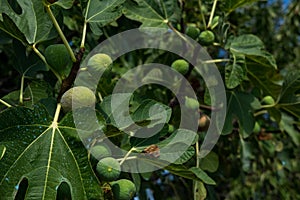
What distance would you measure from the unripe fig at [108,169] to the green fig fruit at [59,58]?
259 millimetres

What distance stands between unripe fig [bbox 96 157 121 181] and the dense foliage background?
0.03 m

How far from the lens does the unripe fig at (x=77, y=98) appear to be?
1065 mm

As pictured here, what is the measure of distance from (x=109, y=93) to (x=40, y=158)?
0.42m

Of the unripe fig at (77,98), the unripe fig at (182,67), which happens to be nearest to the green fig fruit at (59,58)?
the unripe fig at (77,98)

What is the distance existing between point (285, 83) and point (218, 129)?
11.3 inches

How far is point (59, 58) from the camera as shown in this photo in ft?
3.85

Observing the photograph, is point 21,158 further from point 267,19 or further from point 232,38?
point 267,19

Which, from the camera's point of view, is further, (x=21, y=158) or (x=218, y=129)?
(x=218, y=129)

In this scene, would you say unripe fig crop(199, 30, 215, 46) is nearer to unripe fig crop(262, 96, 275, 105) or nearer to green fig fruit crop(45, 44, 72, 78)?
unripe fig crop(262, 96, 275, 105)

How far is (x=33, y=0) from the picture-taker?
4.16 feet

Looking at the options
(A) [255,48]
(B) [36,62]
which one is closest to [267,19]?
(A) [255,48]

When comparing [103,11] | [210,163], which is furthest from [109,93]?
[210,163]

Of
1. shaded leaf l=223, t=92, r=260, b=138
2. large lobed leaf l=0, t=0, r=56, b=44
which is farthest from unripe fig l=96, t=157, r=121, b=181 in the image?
shaded leaf l=223, t=92, r=260, b=138

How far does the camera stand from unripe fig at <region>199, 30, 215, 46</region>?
1543 millimetres
